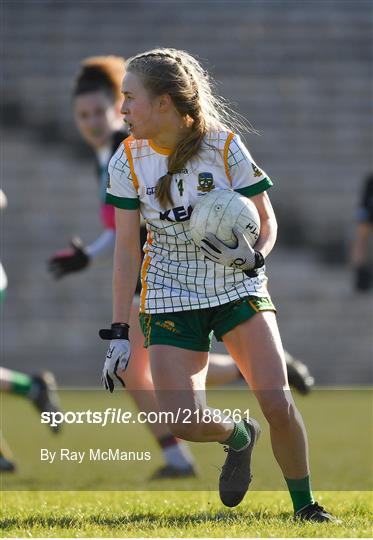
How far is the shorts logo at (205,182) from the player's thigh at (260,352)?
46 centimetres

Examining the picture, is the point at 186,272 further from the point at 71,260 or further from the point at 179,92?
the point at 71,260

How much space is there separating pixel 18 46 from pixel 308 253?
4.24 meters

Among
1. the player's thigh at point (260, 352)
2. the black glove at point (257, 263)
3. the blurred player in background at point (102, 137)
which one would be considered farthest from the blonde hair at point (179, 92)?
the blurred player in background at point (102, 137)

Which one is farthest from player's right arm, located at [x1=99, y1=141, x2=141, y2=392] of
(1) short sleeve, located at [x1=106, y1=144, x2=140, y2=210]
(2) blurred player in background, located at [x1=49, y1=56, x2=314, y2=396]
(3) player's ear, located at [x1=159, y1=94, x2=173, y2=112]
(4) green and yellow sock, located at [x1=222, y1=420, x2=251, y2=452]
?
(2) blurred player in background, located at [x1=49, y1=56, x2=314, y2=396]

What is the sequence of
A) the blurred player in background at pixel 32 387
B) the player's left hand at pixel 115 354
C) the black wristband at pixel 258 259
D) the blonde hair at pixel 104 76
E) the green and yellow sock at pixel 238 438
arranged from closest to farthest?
the black wristband at pixel 258 259
the player's left hand at pixel 115 354
the green and yellow sock at pixel 238 438
the blonde hair at pixel 104 76
the blurred player in background at pixel 32 387

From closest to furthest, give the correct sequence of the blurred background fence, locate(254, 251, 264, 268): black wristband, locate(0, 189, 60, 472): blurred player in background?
1. locate(254, 251, 264, 268): black wristband
2. locate(0, 189, 60, 472): blurred player in background
3. the blurred background fence

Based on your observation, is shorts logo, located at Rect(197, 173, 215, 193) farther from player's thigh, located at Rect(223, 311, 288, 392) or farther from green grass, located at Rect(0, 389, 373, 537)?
green grass, located at Rect(0, 389, 373, 537)

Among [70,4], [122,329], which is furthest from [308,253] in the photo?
[122,329]

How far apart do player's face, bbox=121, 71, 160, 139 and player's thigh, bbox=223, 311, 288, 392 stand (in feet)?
2.47

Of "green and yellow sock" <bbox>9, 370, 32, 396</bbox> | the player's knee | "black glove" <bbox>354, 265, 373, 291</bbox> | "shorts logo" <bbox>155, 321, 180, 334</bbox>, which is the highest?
"shorts logo" <bbox>155, 321, 180, 334</bbox>

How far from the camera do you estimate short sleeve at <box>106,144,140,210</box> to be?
3.95m

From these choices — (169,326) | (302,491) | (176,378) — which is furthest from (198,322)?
(302,491)

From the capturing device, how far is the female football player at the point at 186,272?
3.82 m

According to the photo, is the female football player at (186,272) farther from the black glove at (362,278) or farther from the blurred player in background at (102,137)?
the black glove at (362,278)
